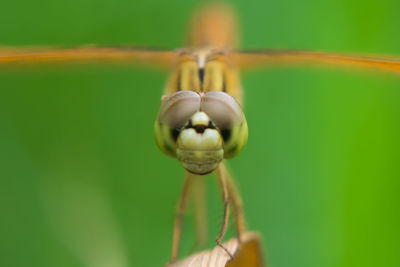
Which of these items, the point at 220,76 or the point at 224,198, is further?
the point at 220,76

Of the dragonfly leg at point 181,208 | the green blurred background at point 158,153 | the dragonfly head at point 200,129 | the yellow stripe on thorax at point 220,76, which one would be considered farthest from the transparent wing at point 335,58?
the green blurred background at point 158,153

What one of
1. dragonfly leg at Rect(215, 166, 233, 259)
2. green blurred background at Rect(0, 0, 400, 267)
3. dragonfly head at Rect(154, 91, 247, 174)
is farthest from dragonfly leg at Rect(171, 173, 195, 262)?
green blurred background at Rect(0, 0, 400, 267)

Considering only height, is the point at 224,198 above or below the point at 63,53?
below

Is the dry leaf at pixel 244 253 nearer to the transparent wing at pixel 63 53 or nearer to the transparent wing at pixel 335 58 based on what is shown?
the transparent wing at pixel 335 58

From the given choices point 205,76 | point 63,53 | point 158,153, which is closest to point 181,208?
point 205,76

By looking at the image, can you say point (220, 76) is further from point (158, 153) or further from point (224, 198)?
point (158, 153)

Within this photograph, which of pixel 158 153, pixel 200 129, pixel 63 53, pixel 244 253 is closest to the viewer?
pixel 200 129

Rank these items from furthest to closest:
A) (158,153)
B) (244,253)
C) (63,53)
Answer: (158,153)
(63,53)
(244,253)

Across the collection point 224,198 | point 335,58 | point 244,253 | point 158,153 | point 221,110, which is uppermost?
point 158,153

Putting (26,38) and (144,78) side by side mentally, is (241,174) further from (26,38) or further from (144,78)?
(26,38)
